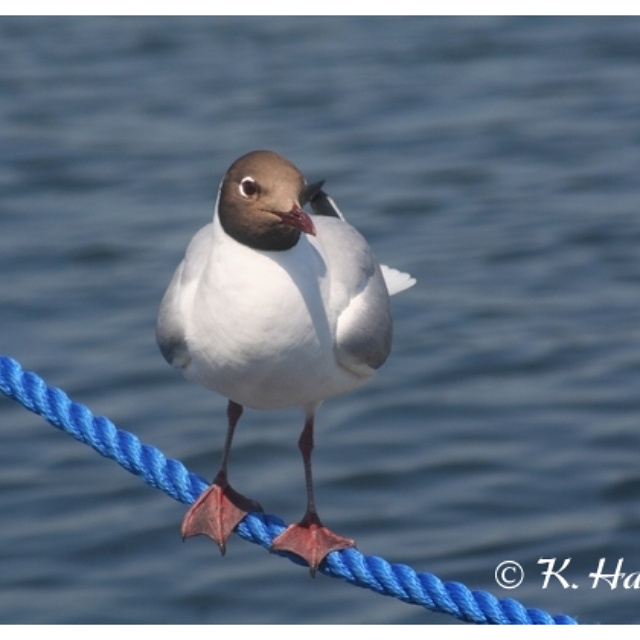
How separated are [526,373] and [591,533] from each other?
153 cm

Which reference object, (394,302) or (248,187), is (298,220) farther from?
(394,302)

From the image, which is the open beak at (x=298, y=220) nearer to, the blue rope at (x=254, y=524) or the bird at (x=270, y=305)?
the bird at (x=270, y=305)

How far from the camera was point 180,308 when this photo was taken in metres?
4.93

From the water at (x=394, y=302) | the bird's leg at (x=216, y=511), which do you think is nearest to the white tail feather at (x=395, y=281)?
the bird's leg at (x=216, y=511)

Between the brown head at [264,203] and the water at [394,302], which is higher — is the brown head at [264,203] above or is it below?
below

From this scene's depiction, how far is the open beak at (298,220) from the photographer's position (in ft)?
15.1

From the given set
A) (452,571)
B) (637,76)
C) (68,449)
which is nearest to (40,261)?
(68,449)

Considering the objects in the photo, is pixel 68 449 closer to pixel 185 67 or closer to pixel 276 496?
pixel 276 496

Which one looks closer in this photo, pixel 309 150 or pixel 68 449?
pixel 68 449

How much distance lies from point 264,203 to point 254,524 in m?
1.07

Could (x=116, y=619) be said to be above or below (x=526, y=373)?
below

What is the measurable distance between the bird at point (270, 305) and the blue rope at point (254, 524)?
0.68ft

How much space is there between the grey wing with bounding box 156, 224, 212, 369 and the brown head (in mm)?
247

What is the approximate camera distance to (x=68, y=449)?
28.1 feet
